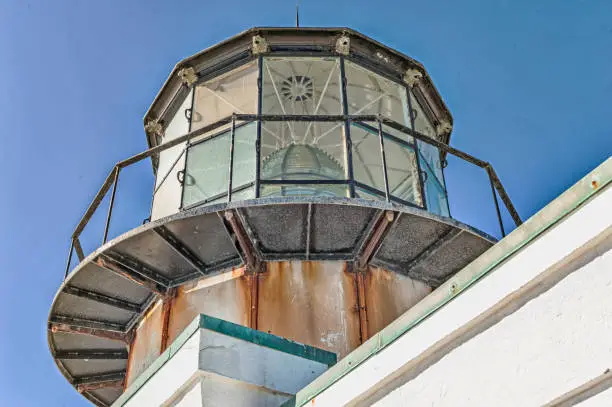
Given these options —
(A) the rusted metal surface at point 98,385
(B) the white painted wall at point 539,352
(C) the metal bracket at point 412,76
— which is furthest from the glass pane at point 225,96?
(B) the white painted wall at point 539,352

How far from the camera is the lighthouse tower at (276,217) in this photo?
7520mm

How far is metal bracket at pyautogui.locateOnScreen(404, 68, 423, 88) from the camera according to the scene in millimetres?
10141

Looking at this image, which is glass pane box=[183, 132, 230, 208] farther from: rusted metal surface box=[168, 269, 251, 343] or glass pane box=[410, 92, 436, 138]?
glass pane box=[410, 92, 436, 138]

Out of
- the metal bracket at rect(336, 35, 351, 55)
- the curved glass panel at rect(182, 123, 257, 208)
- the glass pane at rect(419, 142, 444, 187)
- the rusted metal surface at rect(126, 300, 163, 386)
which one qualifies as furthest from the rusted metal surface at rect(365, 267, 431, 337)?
the metal bracket at rect(336, 35, 351, 55)

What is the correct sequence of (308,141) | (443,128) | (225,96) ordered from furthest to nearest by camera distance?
(443,128) → (308,141) → (225,96)

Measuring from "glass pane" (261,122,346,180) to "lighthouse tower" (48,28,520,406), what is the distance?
0.03 metres

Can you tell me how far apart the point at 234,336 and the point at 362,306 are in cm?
304

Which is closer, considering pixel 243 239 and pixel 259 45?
pixel 243 239

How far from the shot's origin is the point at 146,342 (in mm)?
8398

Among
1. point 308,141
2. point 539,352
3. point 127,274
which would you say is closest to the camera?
point 539,352

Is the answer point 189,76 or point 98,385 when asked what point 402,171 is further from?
point 98,385

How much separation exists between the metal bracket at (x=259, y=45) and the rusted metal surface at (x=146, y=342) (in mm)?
3426

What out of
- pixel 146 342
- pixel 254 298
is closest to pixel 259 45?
pixel 254 298

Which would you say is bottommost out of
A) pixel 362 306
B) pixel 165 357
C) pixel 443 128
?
pixel 165 357
